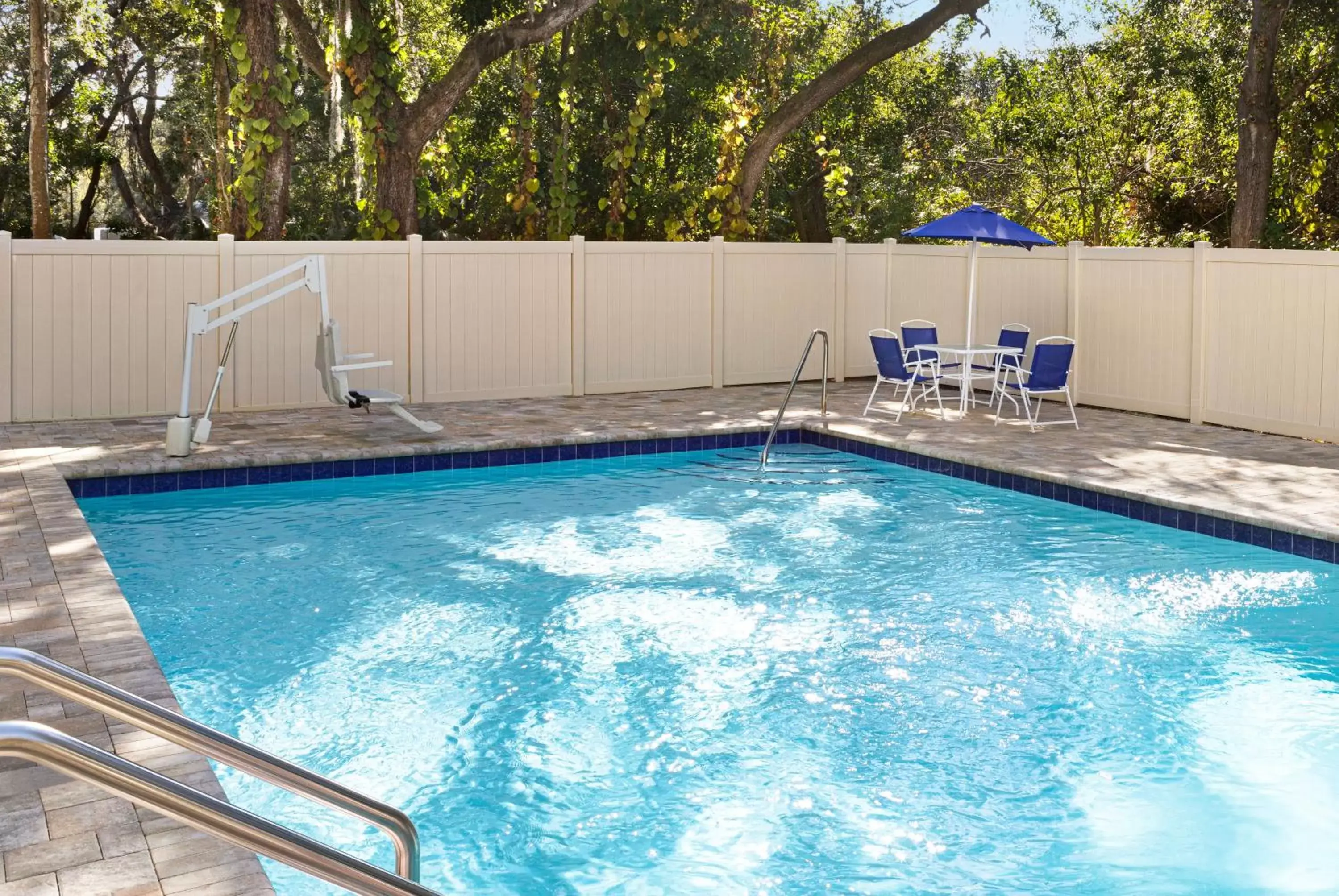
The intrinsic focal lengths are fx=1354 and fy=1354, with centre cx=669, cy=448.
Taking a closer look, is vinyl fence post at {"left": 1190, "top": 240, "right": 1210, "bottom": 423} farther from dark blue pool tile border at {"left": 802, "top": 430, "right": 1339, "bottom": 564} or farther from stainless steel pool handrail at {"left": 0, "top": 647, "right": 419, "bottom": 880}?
stainless steel pool handrail at {"left": 0, "top": 647, "right": 419, "bottom": 880}

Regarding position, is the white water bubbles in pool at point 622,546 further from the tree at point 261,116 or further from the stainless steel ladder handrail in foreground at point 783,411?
the tree at point 261,116

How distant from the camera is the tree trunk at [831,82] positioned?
1577cm

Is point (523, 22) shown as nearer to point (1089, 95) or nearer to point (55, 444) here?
point (55, 444)

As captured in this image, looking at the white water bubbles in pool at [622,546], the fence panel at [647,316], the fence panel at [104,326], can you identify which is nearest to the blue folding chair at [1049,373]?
the fence panel at [647,316]

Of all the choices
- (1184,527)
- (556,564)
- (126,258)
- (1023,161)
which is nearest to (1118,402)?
(1184,527)

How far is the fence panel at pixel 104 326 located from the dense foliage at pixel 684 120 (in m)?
2.10

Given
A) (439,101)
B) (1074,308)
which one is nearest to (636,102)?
(439,101)

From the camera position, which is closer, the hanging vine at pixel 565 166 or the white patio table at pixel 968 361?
the white patio table at pixel 968 361

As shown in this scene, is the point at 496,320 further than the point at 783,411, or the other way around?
the point at 496,320

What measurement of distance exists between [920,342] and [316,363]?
18.4 feet

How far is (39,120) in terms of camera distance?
17453 millimetres

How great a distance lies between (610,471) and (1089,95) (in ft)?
47.1

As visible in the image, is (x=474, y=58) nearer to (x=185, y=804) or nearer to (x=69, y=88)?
(x=185, y=804)

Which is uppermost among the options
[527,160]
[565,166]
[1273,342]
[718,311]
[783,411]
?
[527,160]
